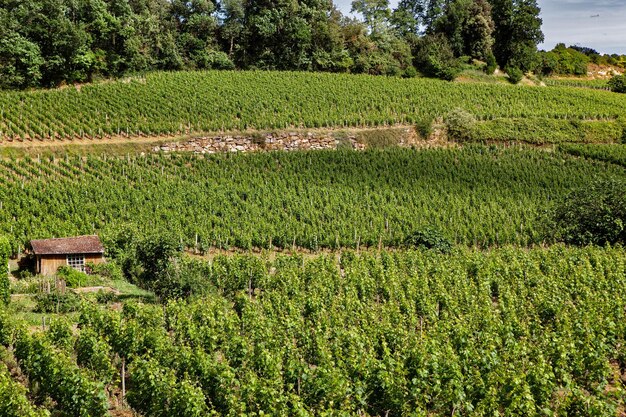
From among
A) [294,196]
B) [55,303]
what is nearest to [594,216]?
[294,196]

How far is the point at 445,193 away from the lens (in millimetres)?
45781

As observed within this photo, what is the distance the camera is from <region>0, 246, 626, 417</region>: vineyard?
15430 mm

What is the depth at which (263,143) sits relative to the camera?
173 feet

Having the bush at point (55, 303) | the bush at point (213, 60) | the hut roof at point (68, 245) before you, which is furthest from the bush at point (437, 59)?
the bush at point (55, 303)

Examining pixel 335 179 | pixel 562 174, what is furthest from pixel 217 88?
pixel 562 174

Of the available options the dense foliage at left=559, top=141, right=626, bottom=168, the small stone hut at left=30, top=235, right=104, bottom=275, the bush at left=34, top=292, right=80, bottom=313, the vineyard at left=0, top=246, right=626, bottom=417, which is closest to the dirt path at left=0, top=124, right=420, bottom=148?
the dense foliage at left=559, top=141, right=626, bottom=168

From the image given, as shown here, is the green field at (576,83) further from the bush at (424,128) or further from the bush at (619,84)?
the bush at (424,128)

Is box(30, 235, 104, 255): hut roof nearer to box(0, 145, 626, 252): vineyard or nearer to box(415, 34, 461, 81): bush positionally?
box(0, 145, 626, 252): vineyard

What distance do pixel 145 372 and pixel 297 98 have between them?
156 ft

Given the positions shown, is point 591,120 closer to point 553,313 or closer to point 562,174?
point 562,174

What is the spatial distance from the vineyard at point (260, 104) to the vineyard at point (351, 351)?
28.4 meters

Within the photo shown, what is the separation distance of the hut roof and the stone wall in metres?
18.9

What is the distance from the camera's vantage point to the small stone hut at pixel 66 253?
3000 centimetres

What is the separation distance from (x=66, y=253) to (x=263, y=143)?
25.1m
